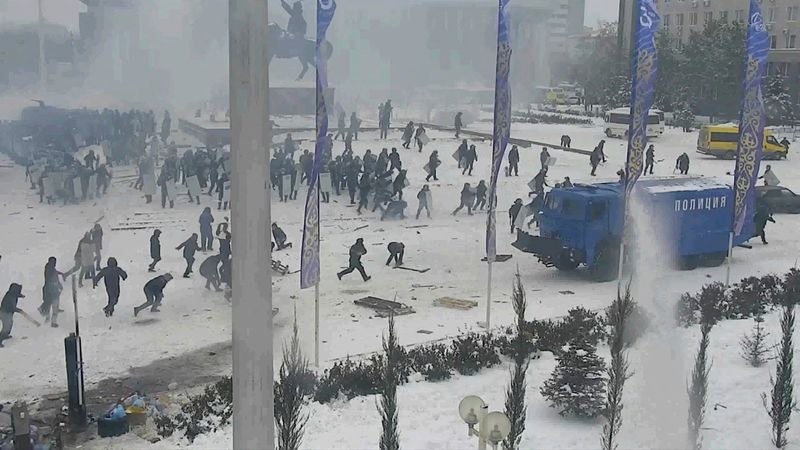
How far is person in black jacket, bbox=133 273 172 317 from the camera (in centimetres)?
1130

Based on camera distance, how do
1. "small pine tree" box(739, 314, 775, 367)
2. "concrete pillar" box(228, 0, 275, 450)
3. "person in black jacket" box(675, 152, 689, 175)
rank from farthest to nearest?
1. "person in black jacket" box(675, 152, 689, 175)
2. "small pine tree" box(739, 314, 775, 367)
3. "concrete pillar" box(228, 0, 275, 450)

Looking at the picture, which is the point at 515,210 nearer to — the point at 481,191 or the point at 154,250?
the point at 481,191

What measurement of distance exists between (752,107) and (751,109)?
5 centimetres

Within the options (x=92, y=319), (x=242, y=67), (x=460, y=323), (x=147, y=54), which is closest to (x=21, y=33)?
(x=147, y=54)

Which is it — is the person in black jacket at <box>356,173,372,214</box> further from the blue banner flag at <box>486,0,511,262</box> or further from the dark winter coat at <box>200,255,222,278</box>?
the blue banner flag at <box>486,0,511,262</box>

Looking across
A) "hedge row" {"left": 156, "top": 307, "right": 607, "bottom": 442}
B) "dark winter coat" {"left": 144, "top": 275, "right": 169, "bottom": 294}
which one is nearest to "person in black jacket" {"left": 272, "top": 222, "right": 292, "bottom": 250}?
"dark winter coat" {"left": 144, "top": 275, "right": 169, "bottom": 294}

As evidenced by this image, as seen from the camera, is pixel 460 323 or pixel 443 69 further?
pixel 443 69

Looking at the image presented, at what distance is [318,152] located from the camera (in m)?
8.64

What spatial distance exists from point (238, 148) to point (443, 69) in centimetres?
2682

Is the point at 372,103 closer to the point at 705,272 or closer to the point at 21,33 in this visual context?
the point at 21,33

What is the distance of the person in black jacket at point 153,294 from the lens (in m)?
11.3

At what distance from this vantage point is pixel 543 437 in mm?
7719

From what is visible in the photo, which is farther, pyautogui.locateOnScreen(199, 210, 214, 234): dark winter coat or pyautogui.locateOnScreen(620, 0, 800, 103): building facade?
pyautogui.locateOnScreen(620, 0, 800, 103): building facade

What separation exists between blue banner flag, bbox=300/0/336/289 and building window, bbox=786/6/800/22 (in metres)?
39.6
